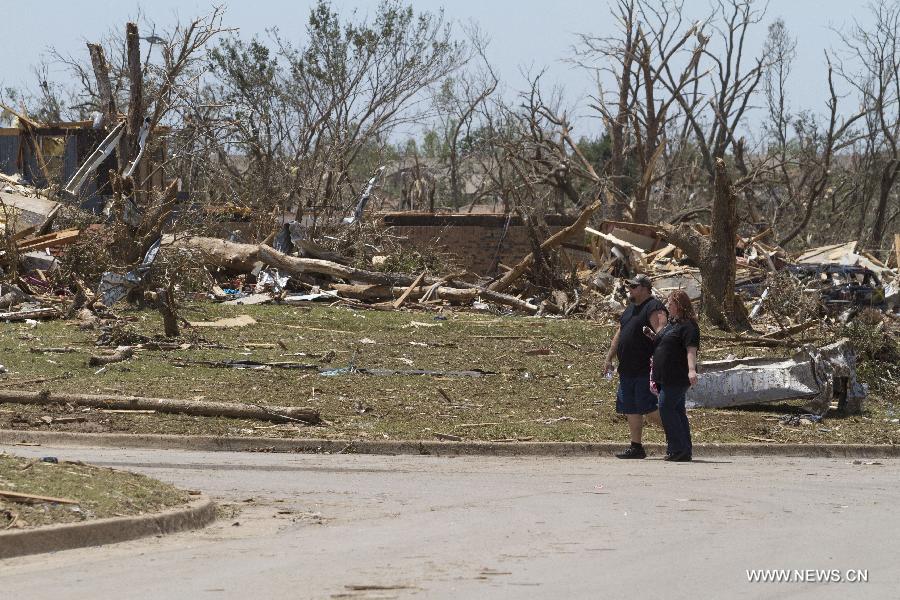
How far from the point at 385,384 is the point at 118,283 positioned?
10.0 meters

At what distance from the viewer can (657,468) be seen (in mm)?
11680

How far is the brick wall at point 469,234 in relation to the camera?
37.9m

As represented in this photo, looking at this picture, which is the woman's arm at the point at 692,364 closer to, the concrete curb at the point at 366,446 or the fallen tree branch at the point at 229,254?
the concrete curb at the point at 366,446

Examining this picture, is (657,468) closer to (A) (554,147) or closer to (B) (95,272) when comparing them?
(B) (95,272)

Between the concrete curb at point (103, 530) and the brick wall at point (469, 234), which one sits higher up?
the brick wall at point (469, 234)

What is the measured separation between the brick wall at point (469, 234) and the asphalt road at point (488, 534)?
84.9 ft

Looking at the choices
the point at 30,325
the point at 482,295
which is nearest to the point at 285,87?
the point at 482,295

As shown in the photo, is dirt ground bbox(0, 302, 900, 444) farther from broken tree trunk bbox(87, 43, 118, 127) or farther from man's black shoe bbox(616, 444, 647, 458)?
broken tree trunk bbox(87, 43, 118, 127)

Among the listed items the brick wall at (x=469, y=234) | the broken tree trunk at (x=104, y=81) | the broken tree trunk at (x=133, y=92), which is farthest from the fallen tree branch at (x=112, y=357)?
the brick wall at (x=469, y=234)

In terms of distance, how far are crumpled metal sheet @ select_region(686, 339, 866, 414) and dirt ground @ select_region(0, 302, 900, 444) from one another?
0.81 feet

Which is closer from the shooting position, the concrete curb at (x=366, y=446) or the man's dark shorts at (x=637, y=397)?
the man's dark shorts at (x=637, y=397)

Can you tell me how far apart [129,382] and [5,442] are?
3.23 metres

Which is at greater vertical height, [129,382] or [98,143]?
[98,143]

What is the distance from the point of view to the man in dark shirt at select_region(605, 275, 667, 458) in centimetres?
1226
